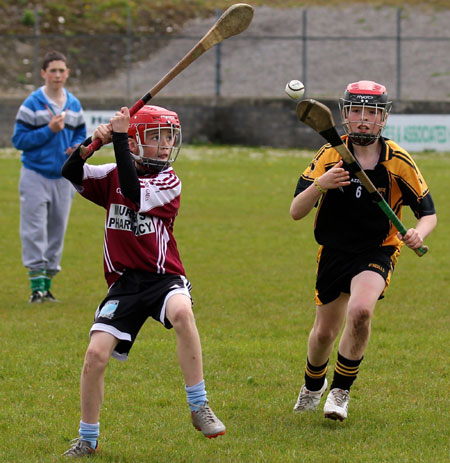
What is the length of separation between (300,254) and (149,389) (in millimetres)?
5840

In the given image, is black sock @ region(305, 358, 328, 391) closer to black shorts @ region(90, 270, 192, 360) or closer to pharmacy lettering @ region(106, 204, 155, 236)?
black shorts @ region(90, 270, 192, 360)

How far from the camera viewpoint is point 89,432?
4.52 metres

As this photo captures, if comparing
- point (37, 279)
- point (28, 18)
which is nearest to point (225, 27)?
point (37, 279)

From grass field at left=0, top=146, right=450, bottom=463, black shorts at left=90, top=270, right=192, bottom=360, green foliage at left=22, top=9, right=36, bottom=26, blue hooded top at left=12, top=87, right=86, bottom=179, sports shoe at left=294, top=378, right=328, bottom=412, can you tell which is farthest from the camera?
green foliage at left=22, top=9, right=36, bottom=26

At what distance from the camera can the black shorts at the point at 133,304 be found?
4.59m

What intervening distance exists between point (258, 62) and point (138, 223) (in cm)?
3013

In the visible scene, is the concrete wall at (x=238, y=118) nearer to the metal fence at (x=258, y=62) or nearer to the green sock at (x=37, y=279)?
the metal fence at (x=258, y=62)

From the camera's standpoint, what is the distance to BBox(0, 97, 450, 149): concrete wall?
26453mm

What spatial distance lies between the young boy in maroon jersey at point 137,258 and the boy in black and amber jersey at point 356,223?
84cm

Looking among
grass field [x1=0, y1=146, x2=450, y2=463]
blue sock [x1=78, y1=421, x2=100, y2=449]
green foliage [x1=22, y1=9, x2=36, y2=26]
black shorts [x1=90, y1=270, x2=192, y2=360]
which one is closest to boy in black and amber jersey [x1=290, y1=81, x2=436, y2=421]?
grass field [x1=0, y1=146, x2=450, y2=463]

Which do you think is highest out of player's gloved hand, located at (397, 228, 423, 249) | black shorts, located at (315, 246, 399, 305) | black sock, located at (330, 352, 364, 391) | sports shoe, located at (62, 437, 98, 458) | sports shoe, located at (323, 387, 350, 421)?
player's gloved hand, located at (397, 228, 423, 249)

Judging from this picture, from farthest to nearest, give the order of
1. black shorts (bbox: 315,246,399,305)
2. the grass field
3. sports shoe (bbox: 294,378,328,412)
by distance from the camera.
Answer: sports shoe (bbox: 294,378,328,412)
black shorts (bbox: 315,246,399,305)
the grass field

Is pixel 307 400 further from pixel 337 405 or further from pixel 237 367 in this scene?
pixel 237 367

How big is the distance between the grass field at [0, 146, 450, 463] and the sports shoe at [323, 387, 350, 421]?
0.24 ft
